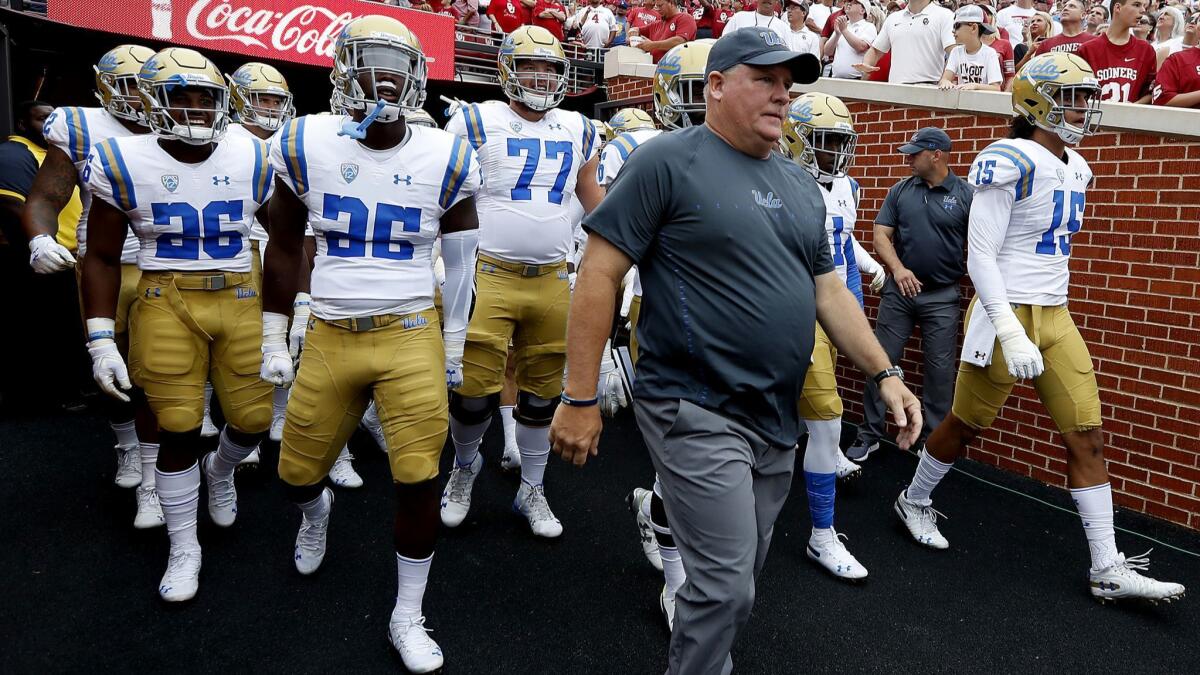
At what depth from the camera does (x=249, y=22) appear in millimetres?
8453

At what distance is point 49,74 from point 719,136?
8.09 meters

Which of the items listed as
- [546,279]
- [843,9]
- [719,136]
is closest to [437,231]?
[546,279]

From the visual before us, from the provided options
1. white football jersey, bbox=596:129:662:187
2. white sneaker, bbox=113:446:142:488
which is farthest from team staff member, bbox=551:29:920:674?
white sneaker, bbox=113:446:142:488

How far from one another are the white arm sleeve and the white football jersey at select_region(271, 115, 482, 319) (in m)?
0.16

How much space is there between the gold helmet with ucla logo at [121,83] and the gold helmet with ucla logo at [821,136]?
326 cm

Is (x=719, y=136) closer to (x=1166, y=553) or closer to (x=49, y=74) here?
(x=1166, y=553)

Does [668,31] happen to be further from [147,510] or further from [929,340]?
[147,510]

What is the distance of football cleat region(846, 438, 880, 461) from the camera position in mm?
5281

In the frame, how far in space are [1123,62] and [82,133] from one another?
6857 mm

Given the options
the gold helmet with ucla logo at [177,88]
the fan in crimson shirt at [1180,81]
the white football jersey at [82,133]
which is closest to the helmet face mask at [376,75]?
the gold helmet with ucla logo at [177,88]

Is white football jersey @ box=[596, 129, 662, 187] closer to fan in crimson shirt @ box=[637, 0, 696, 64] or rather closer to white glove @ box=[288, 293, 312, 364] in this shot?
white glove @ box=[288, 293, 312, 364]

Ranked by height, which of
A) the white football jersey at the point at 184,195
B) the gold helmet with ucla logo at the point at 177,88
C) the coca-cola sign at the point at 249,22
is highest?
the coca-cola sign at the point at 249,22

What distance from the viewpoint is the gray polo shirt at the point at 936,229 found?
5238 mm

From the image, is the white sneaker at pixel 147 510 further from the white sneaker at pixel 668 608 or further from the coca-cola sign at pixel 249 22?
the coca-cola sign at pixel 249 22
